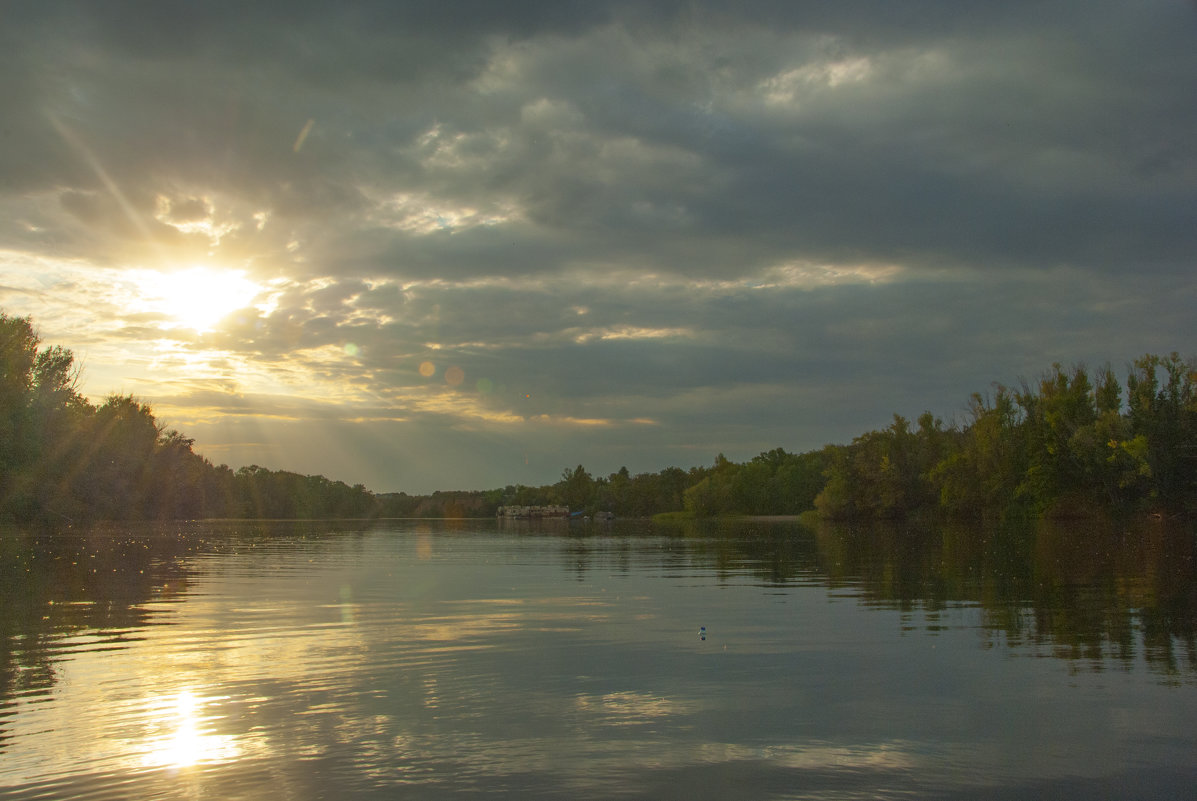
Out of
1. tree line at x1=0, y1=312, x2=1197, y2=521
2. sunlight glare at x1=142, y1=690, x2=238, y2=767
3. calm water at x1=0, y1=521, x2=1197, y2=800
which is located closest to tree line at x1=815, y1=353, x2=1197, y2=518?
tree line at x1=0, y1=312, x2=1197, y2=521

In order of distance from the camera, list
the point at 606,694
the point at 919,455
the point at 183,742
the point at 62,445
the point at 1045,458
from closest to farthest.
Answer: the point at 183,742
the point at 606,694
the point at 62,445
the point at 1045,458
the point at 919,455

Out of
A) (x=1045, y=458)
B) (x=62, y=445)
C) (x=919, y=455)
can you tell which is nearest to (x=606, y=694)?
(x=62, y=445)

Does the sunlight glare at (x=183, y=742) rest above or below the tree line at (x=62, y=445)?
below

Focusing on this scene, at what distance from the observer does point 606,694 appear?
11289 millimetres

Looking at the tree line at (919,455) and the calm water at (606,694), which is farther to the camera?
Answer: the tree line at (919,455)

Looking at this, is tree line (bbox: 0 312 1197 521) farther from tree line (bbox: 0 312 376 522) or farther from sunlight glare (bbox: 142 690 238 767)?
sunlight glare (bbox: 142 690 238 767)

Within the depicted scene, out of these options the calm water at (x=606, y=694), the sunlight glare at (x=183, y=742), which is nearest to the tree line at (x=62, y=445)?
the calm water at (x=606, y=694)

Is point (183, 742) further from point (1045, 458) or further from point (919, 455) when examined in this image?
point (919, 455)

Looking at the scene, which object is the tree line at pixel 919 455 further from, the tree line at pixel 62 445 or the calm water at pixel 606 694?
the calm water at pixel 606 694

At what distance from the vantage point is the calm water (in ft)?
25.8

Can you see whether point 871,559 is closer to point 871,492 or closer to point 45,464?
point 45,464

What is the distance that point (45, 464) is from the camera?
67125mm

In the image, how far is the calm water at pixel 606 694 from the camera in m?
7.87

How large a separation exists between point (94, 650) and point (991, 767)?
1432 cm
